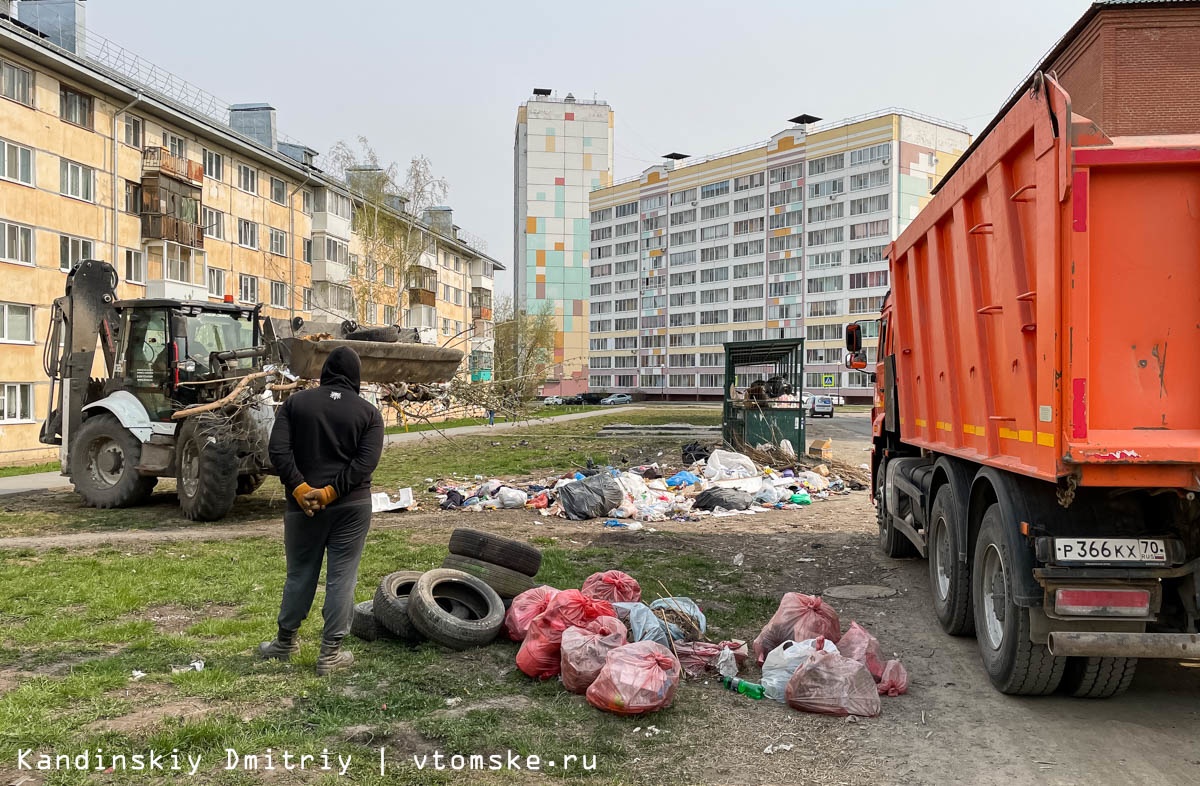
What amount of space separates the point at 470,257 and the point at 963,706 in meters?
60.3

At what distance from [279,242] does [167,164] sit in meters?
9.10

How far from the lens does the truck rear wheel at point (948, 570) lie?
19.6 ft

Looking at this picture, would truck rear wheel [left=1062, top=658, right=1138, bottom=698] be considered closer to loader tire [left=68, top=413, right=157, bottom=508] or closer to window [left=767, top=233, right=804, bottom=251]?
loader tire [left=68, top=413, right=157, bottom=508]

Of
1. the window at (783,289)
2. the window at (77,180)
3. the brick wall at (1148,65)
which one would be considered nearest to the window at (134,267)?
the window at (77,180)

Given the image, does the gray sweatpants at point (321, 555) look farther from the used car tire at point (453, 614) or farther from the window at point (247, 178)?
the window at point (247, 178)

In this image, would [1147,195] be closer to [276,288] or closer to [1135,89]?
[1135,89]

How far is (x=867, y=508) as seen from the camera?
540 inches

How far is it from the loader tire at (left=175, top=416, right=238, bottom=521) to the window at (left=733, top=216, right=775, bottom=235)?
8070 cm

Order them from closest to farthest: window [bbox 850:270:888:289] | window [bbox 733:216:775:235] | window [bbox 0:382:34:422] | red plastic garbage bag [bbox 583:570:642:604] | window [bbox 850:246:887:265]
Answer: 1. red plastic garbage bag [bbox 583:570:642:604]
2. window [bbox 0:382:34:422]
3. window [bbox 850:270:888:289]
4. window [bbox 850:246:887:265]
5. window [bbox 733:216:775:235]

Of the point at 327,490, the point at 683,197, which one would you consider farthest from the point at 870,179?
the point at 327,490

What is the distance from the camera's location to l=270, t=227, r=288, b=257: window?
37719 mm

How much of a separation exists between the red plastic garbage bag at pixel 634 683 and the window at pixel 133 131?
29.9 meters

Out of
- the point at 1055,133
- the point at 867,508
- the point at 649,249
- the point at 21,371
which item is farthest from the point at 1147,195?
the point at 649,249

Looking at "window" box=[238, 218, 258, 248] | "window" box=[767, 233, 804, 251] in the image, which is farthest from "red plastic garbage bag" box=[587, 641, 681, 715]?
"window" box=[767, 233, 804, 251]
